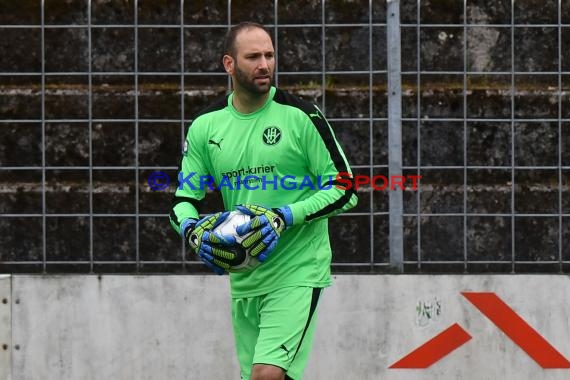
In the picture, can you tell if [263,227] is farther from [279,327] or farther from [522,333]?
[522,333]

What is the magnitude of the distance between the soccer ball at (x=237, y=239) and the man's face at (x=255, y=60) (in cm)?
57

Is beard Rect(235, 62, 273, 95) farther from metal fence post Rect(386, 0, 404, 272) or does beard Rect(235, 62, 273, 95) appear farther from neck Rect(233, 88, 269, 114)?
metal fence post Rect(386, 0, 404, 272)

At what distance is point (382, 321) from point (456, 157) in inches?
42.5

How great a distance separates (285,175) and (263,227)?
339mm

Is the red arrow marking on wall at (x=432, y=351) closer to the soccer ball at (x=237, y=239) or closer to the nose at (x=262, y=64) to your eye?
the soccer ball at (x=237, y=239)

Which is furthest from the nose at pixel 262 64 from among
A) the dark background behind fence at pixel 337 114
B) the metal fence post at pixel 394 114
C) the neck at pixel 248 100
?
the metal fence post at pixel 394 114

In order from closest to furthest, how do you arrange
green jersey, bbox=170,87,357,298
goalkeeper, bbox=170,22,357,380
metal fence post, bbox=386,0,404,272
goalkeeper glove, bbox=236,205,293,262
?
1. goalkeeper glove, bbox=236,205,293,262
2. goalkeeper, bbox=170,22,357,380
3. green jersey, bbox=170,87,357,298
4. metal fence post, bbox=386,0,404,272

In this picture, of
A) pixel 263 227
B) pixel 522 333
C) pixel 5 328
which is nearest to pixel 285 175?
pixel 263 227

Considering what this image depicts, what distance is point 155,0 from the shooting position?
770 cm

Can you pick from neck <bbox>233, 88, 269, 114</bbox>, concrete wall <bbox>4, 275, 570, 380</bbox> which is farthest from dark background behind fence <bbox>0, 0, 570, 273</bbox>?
neck <bbox>233, 88, 269, 114</bbox>

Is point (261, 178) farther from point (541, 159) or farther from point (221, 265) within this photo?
point (541, 159)

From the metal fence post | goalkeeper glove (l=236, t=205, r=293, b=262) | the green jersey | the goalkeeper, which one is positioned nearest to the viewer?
goalkeeper glove (l=236, t=205, r=293, b=262)

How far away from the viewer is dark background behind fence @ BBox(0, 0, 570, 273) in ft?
25.2

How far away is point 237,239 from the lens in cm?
547
